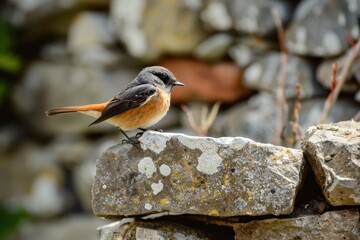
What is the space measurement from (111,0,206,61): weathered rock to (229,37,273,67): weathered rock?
0.36 m

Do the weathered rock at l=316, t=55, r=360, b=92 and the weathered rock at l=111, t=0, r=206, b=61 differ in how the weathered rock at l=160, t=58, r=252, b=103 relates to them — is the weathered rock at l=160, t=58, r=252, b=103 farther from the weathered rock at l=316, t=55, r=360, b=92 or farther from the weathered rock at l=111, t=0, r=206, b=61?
the weathered rock at l=316, t=55, r=360, b=92

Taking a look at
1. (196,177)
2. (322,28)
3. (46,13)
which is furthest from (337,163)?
(46,13)

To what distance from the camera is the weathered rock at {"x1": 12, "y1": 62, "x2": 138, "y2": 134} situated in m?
6.29

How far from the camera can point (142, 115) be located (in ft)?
11.0

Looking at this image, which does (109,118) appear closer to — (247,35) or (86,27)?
(247,35)

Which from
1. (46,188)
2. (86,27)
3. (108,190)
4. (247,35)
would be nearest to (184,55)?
(247,35)

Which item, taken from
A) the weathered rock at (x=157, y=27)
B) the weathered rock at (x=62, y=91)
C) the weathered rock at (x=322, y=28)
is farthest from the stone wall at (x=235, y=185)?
the weathered rock at (x=62, y=91)

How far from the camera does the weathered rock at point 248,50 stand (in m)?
5.16

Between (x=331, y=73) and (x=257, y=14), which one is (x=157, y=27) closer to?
(x=257, y=14)

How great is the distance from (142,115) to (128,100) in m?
0.10

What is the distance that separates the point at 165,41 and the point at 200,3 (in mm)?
477

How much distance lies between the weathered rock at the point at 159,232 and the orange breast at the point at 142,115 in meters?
0.55

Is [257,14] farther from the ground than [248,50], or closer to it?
farther from the ground

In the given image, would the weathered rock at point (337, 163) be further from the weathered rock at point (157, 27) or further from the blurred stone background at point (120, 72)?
the weathered rock at point (157, 27)
